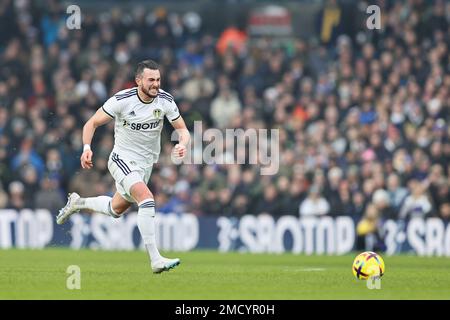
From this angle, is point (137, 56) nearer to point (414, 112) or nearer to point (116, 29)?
point (116, 29)

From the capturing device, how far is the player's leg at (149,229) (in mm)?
14029

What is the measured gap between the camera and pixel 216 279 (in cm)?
1430

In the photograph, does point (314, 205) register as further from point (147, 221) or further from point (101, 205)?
point (147, 221)

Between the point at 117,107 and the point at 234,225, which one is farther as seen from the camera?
the point at 234,225

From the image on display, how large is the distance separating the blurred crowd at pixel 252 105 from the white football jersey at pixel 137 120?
8364 millimetres

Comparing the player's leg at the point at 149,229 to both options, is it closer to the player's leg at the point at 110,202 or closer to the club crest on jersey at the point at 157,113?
the player's leg at the point at 110,202

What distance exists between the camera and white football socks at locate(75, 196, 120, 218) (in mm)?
15344

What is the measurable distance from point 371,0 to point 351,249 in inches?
278

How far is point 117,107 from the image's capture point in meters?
14.6

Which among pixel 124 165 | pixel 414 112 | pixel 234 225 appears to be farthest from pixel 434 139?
pixel 124 165

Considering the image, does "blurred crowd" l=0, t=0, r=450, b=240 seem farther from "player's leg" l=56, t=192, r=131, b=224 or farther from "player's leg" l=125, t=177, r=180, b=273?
"player's leg" l=125, t=177, r=180, b=273

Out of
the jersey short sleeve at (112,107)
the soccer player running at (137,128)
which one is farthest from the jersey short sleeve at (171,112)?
the jersey short sleeve at (112,107)

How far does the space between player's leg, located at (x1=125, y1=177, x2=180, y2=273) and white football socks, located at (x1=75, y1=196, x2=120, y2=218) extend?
1.05 m

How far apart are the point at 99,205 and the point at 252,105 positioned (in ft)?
36.8
